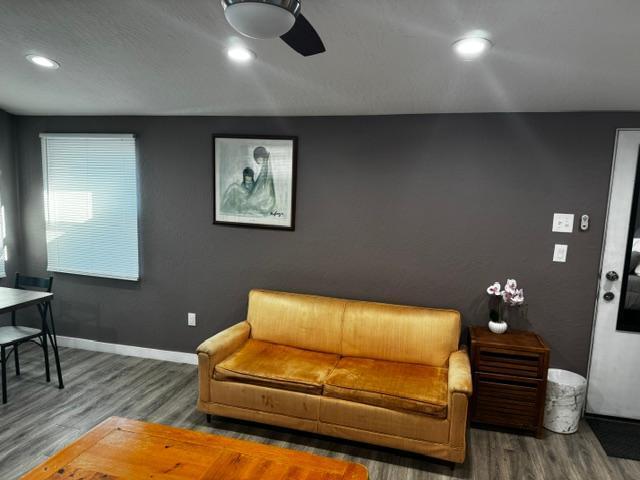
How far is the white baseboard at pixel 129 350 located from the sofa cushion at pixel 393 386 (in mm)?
1700

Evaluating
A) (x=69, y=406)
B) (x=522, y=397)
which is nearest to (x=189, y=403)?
(x=69, y=406)

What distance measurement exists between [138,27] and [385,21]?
50.3 inches

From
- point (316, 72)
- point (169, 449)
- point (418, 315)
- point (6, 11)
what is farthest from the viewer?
point (418, 315)

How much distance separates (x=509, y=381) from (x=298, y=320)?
1523mm

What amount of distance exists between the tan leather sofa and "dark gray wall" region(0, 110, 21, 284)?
259cm

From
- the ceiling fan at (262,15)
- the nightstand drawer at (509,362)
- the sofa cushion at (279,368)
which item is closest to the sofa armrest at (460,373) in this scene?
the nightstand drawer at (509,362)

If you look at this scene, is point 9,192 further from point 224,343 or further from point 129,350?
point 224,343

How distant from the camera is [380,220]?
10.3 ft

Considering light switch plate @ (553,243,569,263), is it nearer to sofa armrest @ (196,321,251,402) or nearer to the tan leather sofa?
the tan leather sofa

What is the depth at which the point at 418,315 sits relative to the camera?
286cm

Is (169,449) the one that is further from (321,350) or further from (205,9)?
(205,9)

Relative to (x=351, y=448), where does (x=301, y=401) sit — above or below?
above

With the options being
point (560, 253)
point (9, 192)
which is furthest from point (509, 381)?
point (9, 192)

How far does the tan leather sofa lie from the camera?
7.57ft
